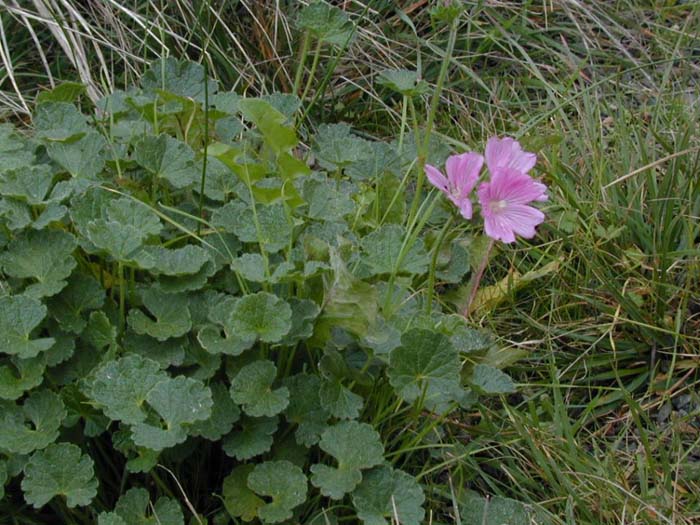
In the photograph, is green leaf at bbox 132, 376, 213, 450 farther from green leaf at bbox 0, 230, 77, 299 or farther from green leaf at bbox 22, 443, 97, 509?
green leaf at bbox 0, 230, 77, 299

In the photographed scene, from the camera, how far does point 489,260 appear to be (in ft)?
6.80

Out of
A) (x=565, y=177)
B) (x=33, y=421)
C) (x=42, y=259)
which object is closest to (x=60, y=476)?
(x=33, y=421)

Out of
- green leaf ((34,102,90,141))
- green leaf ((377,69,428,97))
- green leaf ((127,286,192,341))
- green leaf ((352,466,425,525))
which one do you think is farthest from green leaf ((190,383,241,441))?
green leaf ((377,69,428,97))

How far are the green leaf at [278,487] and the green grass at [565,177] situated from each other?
0.29 m

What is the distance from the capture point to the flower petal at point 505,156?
1.37 meters

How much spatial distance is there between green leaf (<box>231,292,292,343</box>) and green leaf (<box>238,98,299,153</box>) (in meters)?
0.28

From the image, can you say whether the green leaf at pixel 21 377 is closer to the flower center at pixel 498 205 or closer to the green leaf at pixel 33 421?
the green leaf at pixel 33 421

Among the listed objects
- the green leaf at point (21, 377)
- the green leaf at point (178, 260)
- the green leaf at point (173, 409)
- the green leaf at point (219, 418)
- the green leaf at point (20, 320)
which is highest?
the green leaf at point (20, 320)

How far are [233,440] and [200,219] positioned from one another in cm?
37

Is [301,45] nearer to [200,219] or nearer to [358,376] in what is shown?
[200,219]

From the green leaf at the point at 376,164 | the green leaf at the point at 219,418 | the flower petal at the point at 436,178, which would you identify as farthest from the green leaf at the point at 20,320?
the green leaf at the point at 376,164

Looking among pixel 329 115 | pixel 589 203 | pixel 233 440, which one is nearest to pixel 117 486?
pixel 233 440

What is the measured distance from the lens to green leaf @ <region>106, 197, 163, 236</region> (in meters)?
1.54

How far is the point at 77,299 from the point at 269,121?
406 mm
